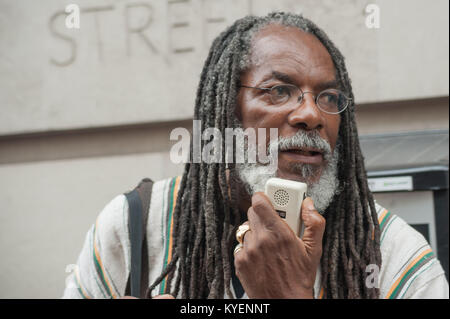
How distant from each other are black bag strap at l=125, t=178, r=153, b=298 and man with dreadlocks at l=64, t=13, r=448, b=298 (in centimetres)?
3

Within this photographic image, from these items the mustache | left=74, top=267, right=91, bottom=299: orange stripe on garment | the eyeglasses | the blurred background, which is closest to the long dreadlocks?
the eyeglasses

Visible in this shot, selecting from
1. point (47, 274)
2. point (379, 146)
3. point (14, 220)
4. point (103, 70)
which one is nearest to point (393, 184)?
point (379, 146)

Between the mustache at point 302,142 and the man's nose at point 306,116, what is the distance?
0.03m

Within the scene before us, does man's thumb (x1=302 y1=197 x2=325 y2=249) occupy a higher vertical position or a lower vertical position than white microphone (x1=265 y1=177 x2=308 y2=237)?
lower

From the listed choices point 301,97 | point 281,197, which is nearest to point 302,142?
point 301,97

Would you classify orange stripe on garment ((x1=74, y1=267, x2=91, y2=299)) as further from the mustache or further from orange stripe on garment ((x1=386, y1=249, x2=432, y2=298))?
orange stripe on garment ((x1=386, y1=249, x2=432, y2=298))

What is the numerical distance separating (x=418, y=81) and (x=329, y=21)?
0.72 meters

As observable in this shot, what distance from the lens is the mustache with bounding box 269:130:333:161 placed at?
1760mm

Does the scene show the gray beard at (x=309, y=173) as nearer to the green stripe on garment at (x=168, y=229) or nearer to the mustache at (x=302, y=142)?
the mustache at (x=302, y=142)

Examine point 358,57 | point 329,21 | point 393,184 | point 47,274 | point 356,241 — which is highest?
point 329,21

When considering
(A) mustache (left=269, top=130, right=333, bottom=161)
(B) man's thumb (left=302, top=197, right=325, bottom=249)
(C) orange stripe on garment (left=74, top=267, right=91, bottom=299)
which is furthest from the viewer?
(C) orange stripe on garment (left=74, top=267, right=91, bottom=299)

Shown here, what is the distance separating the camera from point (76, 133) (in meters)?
3.47

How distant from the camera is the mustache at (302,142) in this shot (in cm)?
176
